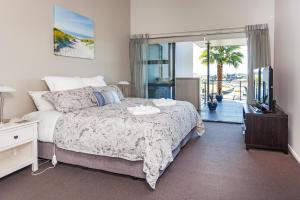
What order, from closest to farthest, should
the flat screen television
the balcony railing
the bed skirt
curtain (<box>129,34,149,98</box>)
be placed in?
the bed skirt
the flat screen television
curtain (<box>129,34,149,98</box>)
the balcony railing

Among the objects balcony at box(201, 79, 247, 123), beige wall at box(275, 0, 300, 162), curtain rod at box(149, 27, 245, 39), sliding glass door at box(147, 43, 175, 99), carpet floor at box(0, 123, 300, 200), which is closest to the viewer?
carpet floor at box(0, 123, 300, 200)

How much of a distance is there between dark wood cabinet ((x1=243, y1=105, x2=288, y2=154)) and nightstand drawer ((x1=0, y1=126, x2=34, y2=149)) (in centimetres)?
292

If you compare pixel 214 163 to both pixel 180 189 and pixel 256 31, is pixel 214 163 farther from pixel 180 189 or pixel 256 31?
pixel 256 31

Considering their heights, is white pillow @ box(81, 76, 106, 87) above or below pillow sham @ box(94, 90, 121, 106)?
above

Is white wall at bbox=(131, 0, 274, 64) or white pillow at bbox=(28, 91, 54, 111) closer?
white pillow at bbox=(28, 91, 54, 111)

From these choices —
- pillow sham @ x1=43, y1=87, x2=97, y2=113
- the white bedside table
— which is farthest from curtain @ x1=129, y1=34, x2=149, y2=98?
the white bedside table

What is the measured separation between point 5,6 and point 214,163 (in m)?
3.27

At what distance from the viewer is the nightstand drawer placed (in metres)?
2.17

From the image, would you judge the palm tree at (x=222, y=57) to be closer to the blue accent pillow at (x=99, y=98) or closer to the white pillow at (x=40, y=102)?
the blue accent pillow at (x=99, y=98)

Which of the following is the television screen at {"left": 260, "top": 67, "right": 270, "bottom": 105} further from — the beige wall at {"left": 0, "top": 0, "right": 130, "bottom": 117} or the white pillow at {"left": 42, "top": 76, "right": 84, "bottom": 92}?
the beige wall at {"left": 0, "top": 0, "right": 130, "bottom": 117}

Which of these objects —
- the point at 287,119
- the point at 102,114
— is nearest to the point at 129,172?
the point at 102,114

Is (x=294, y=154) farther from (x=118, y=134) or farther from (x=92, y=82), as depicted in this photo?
(x=92, y=82)

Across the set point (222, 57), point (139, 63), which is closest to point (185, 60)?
point (222, 57)

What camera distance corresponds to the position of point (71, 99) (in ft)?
9.53
